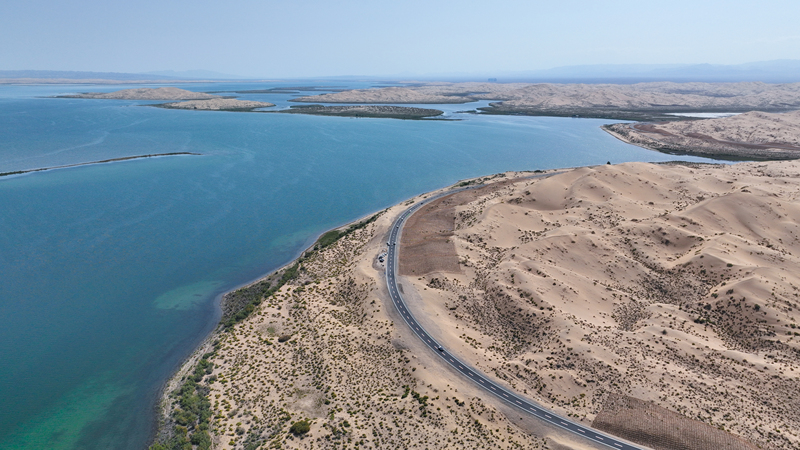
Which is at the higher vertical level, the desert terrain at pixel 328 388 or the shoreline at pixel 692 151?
the shoreline at pixel 692 151

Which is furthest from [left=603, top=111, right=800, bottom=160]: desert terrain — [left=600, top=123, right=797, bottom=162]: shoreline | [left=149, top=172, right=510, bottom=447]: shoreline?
[left=149, top=172, right=510, bottom=447]: shoreline

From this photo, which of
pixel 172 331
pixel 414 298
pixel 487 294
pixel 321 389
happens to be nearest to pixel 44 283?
pixel 172 331

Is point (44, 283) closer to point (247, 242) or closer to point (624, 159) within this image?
point (247, 242)

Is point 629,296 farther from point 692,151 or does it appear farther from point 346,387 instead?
point 692,151

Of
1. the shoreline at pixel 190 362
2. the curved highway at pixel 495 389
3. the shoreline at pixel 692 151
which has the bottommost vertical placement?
the shoreline at pixel 190 362

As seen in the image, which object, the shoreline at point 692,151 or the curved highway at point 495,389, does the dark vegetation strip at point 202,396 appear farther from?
the shoreline at point 692,151

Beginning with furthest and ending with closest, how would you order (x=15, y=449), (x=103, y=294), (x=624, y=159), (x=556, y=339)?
(x=624, y=159), (x=103, y=294), (x=556, y=339), (x=15, y=449)

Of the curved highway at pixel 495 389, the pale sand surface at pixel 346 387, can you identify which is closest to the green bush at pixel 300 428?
the pale sand surface at pixel 346 387

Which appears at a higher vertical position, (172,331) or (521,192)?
(521,192)
